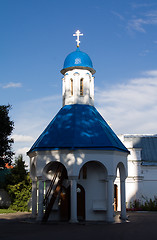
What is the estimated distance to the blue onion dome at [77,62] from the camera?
2272 cm

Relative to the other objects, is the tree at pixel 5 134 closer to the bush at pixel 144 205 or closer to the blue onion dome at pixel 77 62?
the blue onion dome at pixel 77 62

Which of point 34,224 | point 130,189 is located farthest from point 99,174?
point 130,189

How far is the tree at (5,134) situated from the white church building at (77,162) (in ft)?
21.4

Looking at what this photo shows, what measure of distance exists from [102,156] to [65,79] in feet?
23.7

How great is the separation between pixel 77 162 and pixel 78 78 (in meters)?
6.98

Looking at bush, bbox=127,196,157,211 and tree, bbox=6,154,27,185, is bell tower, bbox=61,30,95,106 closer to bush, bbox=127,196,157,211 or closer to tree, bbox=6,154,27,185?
tree, bbox=6,154,27,185

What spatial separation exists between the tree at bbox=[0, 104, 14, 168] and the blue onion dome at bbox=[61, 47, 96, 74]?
7.09m

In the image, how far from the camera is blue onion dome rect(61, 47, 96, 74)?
22719 mm

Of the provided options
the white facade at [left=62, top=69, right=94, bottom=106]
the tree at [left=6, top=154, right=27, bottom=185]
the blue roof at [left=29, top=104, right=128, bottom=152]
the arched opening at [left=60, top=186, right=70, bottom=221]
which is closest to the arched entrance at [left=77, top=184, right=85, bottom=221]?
the arched opening at [left=60, top=186, right=70, bottom=221]

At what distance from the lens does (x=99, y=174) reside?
20.0 m

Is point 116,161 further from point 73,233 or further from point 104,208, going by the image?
point 73,233

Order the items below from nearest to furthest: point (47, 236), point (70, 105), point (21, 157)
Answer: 1. point (47, 236)
2. point (70, 105)
3. point (21, 157)

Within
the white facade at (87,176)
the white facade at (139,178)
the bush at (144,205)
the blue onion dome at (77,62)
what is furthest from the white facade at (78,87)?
the bush at (144,205)

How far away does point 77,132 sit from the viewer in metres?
19.6
